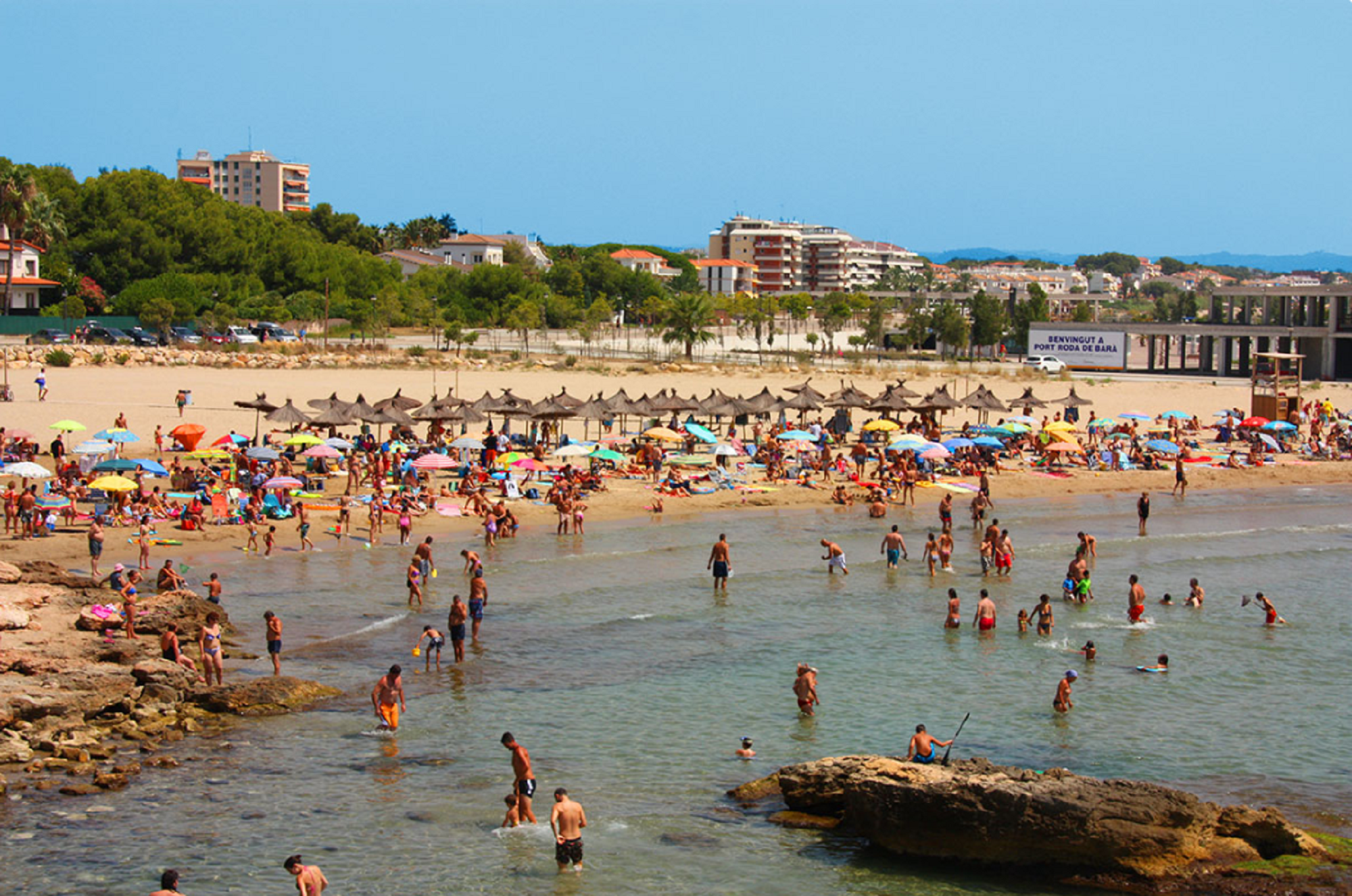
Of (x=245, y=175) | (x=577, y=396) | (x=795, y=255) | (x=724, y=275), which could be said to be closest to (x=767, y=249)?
(x=795, y=255)

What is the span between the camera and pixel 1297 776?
45.0 ft

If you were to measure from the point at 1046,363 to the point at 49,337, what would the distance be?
46.2 metres

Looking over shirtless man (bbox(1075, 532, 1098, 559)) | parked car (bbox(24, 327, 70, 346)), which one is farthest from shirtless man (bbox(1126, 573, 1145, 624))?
parked car (bbox(24, 327, 70, 346))

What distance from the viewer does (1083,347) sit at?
218ft

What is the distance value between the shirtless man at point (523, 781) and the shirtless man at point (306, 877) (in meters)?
2.50

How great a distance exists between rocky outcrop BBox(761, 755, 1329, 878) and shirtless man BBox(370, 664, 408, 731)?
537 cm

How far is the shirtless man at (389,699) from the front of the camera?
46.2 ft

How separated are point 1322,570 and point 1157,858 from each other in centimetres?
1637

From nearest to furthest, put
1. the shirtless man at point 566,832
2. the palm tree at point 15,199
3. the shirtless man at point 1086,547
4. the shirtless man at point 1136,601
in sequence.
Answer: the shirtless man at point 566,832, the shirtless man at point 1136,601, the shirtless man at point 1086,547, the palm tree at point 15,199

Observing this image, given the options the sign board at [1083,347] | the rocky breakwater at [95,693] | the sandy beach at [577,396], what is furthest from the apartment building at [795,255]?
the rocky breakwater at [95,693]

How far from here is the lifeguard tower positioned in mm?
40719

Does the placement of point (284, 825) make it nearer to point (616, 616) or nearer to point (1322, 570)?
point (616, 616)

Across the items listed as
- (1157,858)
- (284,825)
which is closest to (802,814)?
(1157,858)

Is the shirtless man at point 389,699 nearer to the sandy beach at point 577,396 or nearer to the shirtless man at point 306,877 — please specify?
the shirtless man at point 306,877
